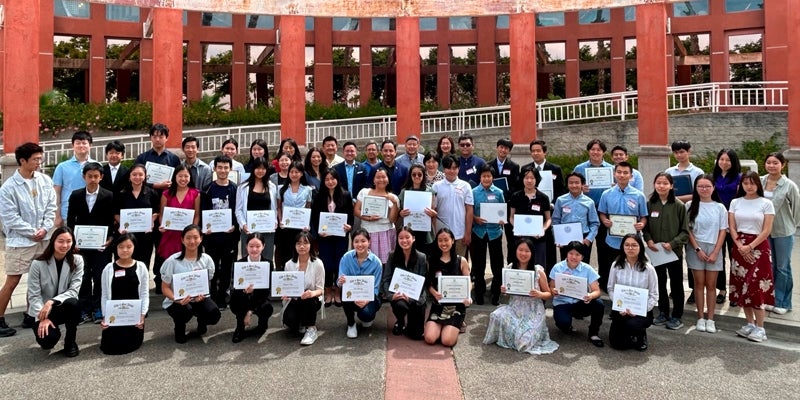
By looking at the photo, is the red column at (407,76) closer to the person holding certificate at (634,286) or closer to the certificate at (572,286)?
the certificate at (572,286)

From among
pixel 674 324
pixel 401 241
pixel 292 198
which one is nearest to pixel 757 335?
pixel 674 324

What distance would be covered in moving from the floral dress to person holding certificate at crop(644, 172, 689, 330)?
4.48ft

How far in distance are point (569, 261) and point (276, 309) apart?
10.8ft

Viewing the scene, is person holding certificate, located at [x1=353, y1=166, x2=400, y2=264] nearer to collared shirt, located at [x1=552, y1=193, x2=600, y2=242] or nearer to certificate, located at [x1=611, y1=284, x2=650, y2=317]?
collared shirt, located at [x1=552, y1=193, x2=600, y2=242]

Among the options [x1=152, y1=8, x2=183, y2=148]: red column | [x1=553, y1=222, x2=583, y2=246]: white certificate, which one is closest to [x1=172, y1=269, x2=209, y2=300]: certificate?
[x1=553, y1=222, x2=583, y2=246]: white certificate

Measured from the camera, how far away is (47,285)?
15.5 feet

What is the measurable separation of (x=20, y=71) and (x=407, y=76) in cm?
743

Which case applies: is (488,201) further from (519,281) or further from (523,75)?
(523,75)

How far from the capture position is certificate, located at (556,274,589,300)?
193 inches

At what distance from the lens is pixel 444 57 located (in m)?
24.2

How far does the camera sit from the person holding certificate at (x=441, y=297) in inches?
195

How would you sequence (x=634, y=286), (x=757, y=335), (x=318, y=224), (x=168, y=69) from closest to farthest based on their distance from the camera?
1. (x=634, y=286)
2. (x=757, y=335)
3. (x=318, y=224)
4. (x=168, y=69)

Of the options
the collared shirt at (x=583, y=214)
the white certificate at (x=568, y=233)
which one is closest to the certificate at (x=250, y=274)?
the white certificate at (x=568, y=233)

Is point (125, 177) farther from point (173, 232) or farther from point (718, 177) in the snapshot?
point (718, 177)
